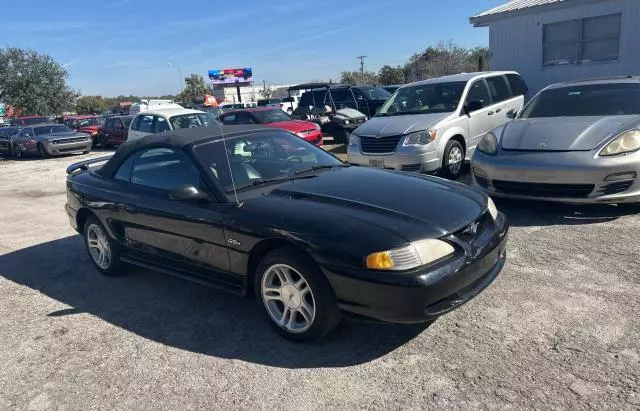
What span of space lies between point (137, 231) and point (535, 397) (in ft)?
11.3

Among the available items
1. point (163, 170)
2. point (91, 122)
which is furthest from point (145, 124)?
point (91, 122)

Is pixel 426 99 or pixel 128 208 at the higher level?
pixel 426 99

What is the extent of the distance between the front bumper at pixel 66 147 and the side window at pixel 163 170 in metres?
17.4

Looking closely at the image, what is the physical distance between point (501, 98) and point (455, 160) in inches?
83.5

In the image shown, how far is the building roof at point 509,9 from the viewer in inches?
516

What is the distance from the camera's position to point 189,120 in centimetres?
1369

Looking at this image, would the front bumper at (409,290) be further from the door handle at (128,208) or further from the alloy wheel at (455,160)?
the alloy wheel at (455,160)

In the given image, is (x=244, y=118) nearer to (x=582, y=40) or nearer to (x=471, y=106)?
(x=471, y=106)

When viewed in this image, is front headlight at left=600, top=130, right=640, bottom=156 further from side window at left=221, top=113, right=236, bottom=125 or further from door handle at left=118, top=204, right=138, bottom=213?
side window at left=221, top=113, right=236, bottom=125

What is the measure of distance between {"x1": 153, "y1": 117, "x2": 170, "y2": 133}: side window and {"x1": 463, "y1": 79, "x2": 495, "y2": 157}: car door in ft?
25.9

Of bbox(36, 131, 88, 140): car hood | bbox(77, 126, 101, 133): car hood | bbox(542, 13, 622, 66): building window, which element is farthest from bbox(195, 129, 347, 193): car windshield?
Result: bbox(77, 126, 101, 133): car hood

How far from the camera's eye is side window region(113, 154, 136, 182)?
4.83 metres

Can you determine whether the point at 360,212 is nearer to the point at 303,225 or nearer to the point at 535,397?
the point at 303,225

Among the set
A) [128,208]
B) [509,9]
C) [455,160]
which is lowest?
[455,160]
